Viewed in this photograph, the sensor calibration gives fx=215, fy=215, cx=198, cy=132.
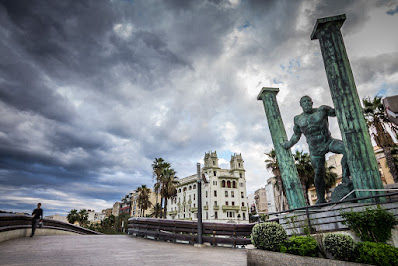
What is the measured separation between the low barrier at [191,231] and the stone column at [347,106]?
4877 millimetres

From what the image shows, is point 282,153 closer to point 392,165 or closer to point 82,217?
point 392,165

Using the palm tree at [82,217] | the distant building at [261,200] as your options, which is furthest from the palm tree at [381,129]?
the palm tree at [82,217]

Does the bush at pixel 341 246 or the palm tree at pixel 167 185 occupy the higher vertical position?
the palm tree at pixel 167 185

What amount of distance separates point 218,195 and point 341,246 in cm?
5025

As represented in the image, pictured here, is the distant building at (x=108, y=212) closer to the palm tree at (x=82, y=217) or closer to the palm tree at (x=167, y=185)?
the palm tree at (x=82, y=217)

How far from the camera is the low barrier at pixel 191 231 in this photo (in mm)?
9180

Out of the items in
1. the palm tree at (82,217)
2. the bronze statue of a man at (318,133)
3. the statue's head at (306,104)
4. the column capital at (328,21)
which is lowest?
the palm tree at (82,217)

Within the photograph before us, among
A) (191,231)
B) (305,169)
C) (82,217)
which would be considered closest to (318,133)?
(191,231)

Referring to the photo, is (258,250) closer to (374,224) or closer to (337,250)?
(337,250)

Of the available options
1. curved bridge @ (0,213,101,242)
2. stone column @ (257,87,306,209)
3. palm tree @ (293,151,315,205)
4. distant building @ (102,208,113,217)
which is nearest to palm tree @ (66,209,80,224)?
distant building @ (102,208,113,217)

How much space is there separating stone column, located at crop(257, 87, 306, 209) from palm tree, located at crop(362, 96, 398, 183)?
459 inches

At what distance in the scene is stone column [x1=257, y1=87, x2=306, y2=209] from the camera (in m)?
7.95

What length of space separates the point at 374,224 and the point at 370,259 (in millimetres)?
1124

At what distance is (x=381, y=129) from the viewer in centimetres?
1586
